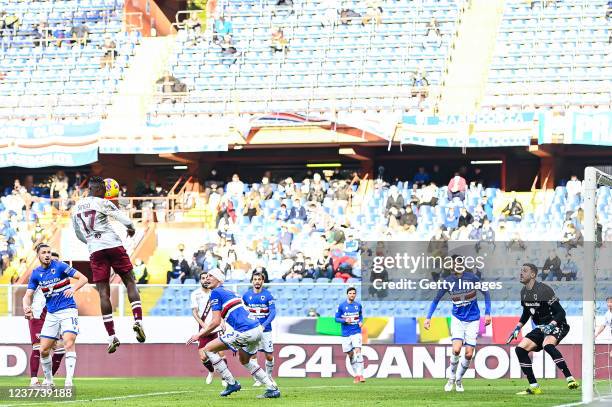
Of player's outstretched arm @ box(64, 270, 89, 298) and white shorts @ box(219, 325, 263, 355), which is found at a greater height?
player's outstretched arm @ box(64, 270, 89, 298)

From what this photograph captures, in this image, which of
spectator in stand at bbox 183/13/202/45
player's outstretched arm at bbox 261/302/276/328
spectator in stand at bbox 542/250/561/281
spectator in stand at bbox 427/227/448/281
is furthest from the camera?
spectator in stand at bbox 183/13/202/45

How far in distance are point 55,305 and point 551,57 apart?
2179 centimetres

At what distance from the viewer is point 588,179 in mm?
17406

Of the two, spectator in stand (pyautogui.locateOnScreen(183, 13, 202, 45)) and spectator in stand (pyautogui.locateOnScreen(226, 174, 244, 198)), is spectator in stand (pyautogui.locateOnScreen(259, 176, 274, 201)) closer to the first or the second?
spectator in stand (pyautogui.locateOnScreen(226, 174, 244, 198))

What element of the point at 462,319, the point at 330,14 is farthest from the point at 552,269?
the point at 330,14

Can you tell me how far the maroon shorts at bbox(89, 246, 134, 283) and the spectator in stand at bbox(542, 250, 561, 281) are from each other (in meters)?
13.9

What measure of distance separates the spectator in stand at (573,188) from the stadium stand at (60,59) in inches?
546

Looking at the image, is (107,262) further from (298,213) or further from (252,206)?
(252,206)

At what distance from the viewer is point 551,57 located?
36438 mm

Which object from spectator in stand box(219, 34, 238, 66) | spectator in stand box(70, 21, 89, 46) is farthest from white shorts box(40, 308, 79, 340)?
spectator in stand box(70, 21, 89, 46)

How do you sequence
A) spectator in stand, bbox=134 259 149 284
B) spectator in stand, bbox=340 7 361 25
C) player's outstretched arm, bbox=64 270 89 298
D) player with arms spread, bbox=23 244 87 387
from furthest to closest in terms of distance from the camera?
spectator in stand, bbox=340 7 361 25 < spectator in stand, bbox=134 259 149 284 < player with arms spread, bbox=23 244 87 387 < player's outstretched arm, bbox=64 270 89 298

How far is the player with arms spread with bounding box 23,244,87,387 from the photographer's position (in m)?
18.2

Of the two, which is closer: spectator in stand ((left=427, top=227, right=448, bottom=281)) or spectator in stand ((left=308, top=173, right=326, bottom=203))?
spectator in stand ((left=427, top=227, right=448, bottom=281))

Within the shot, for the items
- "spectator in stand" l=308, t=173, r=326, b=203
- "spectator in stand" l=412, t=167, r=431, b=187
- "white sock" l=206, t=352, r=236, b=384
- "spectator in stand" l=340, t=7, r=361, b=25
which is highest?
"spectator in stand" l=340, t=7, r=361, b=25
